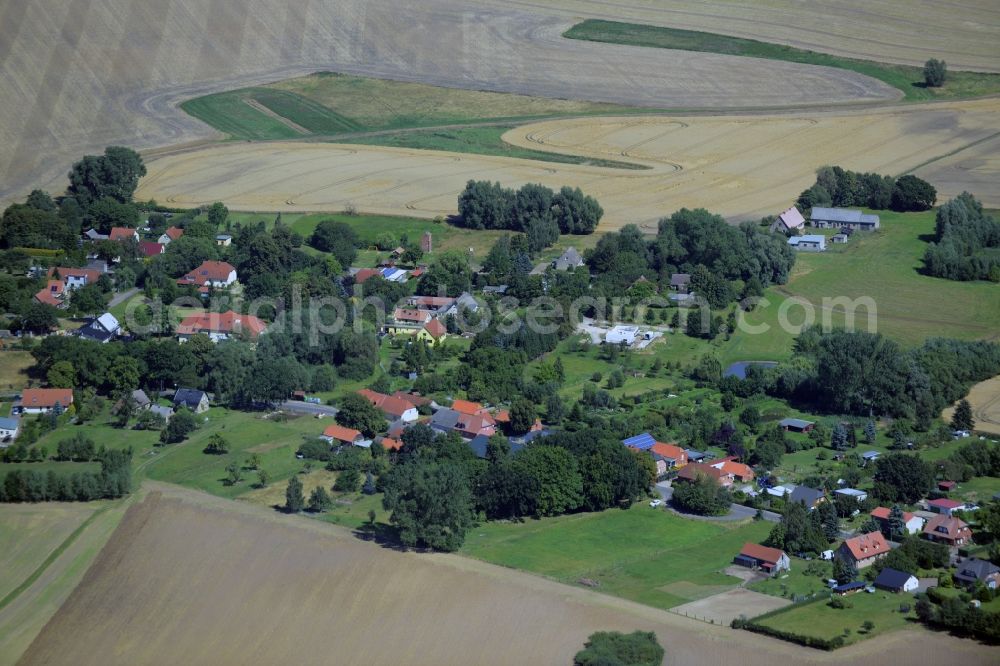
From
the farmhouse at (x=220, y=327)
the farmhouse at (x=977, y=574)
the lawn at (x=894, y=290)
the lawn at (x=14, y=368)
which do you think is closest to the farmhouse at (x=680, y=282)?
the lawn at (x=894, y=290)

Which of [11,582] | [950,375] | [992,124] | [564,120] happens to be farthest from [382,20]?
[11,582]

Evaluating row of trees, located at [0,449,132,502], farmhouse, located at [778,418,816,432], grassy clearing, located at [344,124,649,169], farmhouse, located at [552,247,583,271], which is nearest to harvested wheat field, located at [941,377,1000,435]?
farmhouse, located at [778,418,816,432]

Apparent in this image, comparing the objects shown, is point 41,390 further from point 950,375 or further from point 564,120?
point 564,120

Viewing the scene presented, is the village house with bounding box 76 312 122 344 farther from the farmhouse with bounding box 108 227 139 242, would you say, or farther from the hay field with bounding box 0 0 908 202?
the hay field with bounding box 0 0 908 202

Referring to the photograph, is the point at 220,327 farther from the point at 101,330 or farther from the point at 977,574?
the point at 977,574

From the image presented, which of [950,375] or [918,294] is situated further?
[918,294]

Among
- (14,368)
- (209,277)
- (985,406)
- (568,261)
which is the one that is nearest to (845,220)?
(568,261)
